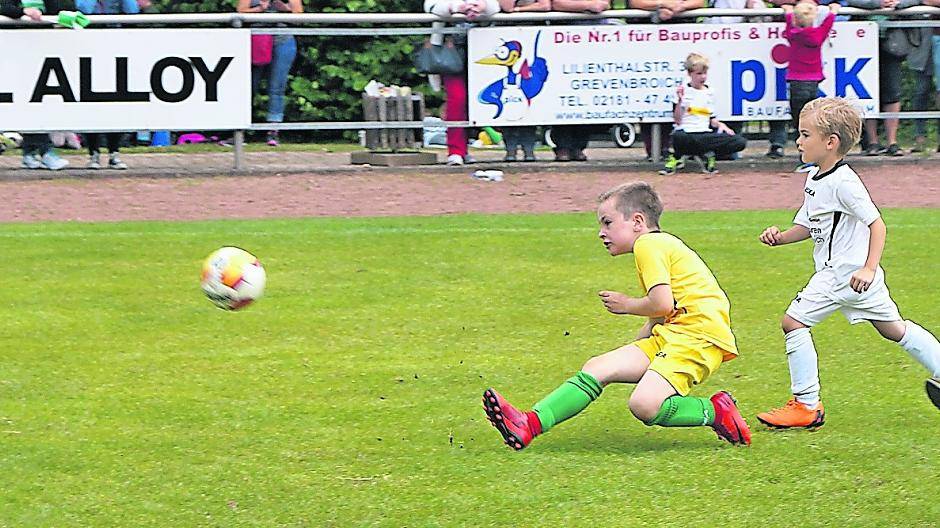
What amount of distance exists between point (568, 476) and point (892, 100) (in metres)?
11.6

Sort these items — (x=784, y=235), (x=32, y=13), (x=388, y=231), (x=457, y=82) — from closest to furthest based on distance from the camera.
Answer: (x=784, y=235) < (x=388, y=231) < (x=32, y=13) < (x=457, y=82)

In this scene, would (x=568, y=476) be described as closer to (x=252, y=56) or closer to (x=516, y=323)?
(x=516, y=323)

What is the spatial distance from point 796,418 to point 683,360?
674mm

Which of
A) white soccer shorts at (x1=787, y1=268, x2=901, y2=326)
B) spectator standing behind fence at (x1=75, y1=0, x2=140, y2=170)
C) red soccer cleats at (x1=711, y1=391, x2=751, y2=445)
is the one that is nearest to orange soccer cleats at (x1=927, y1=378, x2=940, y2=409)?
white soccer shorts at (x1=787, y1=268, x2=901, y2=326)

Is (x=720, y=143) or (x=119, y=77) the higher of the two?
(x=119, y=77)

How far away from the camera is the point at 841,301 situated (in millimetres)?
6258

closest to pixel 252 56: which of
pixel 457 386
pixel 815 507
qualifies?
pixel 457 386

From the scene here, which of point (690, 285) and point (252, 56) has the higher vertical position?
point (252, 56)

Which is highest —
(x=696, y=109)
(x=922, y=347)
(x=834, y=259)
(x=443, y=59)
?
(x=443, y=59)

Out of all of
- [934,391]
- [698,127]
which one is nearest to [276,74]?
[698,127]

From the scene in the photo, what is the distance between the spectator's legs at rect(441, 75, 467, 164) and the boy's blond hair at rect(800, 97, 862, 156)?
32.2 ft

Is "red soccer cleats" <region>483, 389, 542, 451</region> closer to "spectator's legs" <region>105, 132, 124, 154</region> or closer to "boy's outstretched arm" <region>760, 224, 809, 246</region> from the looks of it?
"boy's outstretched arm" <region>760, 224, 809, 246</region>

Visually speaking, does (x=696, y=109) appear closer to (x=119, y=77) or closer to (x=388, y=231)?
(x=388, y=231)

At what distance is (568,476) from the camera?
5621mm
